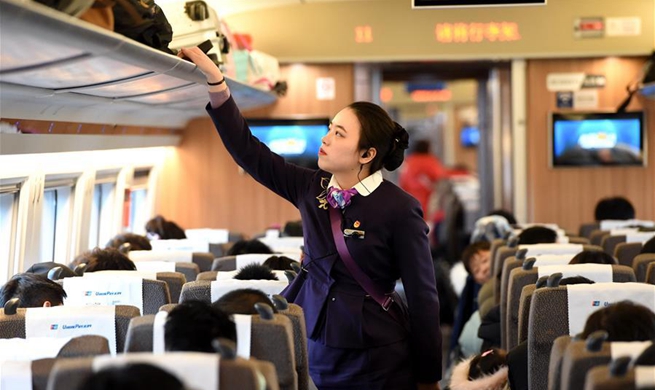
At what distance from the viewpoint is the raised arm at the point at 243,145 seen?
4.33m

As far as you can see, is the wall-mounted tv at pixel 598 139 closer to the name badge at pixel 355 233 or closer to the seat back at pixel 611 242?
the seat back at pixel 611 242

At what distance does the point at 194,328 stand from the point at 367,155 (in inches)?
46.1

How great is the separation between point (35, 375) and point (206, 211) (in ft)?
34.7

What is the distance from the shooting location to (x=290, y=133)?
43.9 ft

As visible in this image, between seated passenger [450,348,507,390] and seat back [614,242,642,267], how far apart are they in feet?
8.99

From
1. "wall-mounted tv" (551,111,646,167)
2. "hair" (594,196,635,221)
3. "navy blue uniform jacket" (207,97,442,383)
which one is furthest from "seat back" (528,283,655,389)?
"wall-mounted tv" (551,111,646,167)

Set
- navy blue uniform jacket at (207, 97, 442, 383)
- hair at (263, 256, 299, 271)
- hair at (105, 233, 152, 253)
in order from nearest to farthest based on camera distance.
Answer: navy blue uniform jacket at (207, 97, 442, 383) → hair at (263, 256, 299, 271) → hair at (105, 233, 152, 253)

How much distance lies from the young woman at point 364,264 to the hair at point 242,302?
0.29 meters

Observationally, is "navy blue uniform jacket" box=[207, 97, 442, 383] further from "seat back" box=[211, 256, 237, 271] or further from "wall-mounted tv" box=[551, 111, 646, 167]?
"wall-mounted tv" box=[551, 111, 646, 167]

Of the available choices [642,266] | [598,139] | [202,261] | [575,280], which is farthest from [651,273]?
[598,139]

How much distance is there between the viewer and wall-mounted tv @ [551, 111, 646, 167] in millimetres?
13227

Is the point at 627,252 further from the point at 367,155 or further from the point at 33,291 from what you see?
the point at 33,291

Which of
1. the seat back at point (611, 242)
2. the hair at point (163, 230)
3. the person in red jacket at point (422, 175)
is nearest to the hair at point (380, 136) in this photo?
the seat back at point (611, 242)

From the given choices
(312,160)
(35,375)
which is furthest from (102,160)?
(35,375)
